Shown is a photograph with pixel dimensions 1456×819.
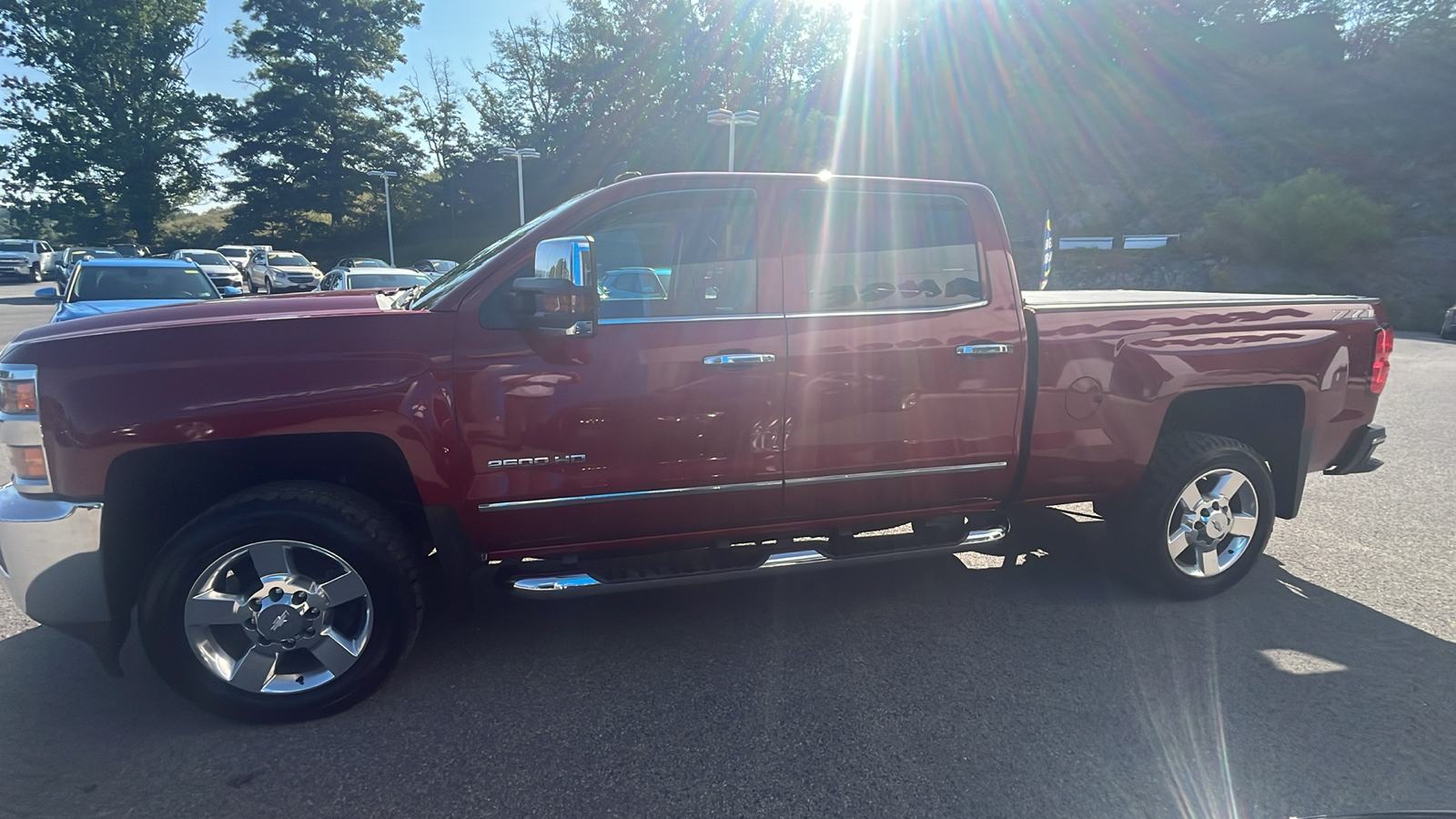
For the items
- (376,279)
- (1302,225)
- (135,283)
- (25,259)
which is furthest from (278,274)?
(1302,225)

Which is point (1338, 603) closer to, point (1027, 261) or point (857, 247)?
point (857, 247)

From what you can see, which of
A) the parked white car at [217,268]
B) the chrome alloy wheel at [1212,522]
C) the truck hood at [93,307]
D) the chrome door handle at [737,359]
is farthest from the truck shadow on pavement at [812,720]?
the parked white car at [217,268]

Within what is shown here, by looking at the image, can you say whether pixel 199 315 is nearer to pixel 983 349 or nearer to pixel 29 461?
pixel 29 461

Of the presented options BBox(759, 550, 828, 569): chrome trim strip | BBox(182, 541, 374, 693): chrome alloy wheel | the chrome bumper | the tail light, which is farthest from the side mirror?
the tail light

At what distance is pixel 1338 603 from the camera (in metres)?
3.83

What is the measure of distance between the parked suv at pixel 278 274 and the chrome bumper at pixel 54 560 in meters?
26.5

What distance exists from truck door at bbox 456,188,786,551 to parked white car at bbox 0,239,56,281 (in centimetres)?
4223

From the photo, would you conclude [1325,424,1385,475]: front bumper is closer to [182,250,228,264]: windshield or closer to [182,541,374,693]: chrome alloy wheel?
[182,541,374,693]: chrome alloy wheel

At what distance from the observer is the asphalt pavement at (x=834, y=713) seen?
245 cm

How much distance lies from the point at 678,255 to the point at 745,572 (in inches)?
56.6

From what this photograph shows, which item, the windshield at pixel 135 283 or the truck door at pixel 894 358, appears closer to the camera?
the truck door at pixel 894 358

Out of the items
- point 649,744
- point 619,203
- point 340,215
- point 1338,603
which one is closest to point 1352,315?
A: point 1338,603

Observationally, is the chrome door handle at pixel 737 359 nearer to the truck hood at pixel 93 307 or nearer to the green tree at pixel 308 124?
the truck hood at pixel 93 307

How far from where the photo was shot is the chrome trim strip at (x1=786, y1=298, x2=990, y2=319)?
3.25 meters
